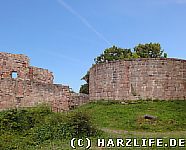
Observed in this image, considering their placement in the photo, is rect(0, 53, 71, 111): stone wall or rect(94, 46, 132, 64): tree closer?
rect(0, 53, 71, 111): stone wall

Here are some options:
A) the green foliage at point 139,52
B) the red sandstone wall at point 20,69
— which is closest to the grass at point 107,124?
the red sandstone wall at point 20,69

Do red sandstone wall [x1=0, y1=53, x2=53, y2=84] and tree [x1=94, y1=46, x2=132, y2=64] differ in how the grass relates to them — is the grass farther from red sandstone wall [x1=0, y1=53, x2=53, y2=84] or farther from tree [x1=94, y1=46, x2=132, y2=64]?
tree [x1=94, y1=46, x2=132, y2=64]

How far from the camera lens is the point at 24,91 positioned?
2383 cm

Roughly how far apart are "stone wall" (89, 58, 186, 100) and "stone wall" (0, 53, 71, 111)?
2.63 meters

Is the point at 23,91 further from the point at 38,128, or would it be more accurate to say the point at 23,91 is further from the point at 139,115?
the point at 139,115

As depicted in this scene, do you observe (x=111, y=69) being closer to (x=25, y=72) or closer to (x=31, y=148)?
(x=25, y=72)

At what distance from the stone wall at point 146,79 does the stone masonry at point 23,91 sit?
8.57 ft

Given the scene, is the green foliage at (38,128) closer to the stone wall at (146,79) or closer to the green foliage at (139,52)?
the stone wall at (146,79)

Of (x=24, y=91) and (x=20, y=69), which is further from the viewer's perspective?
(x=20, y=69)

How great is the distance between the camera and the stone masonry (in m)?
23.3

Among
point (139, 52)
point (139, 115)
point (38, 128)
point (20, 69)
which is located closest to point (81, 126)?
point (38, 128)

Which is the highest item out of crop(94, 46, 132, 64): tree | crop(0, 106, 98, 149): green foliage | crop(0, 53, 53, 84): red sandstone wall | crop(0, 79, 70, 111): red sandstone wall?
crop(94, 46, 132, 64): tree

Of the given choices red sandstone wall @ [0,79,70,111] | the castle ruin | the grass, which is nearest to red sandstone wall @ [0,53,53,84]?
the castle ruin

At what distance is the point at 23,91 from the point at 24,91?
2.3 inches
